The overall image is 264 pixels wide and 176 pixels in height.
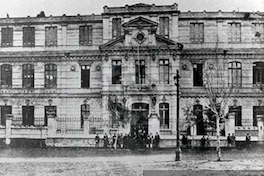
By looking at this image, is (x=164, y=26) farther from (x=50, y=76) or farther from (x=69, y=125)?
(x=69, y=125)

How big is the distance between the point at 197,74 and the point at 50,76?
467 inches

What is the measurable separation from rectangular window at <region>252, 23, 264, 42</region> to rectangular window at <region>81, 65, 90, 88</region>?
13423 millimetres

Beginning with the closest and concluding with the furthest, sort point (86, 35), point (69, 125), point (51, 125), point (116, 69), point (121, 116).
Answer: point (51, 125) → point (121, 116) → point (69, 125) → point (116, 69) → point (86, 35)

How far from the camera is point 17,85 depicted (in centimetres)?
3108

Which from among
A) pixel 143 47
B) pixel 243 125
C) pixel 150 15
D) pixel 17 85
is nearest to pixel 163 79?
pixel 143 47

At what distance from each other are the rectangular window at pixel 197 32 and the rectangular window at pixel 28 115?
14276mm

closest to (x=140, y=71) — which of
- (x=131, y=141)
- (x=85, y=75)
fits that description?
(x=85, y=75)

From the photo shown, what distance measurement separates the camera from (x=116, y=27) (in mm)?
30922

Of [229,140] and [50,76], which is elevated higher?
[50,76]

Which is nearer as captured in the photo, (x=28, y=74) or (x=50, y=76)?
(x=50, y=76)

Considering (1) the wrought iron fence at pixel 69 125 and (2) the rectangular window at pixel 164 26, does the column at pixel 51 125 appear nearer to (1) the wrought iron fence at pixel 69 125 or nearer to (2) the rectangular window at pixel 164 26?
(1) the wrought iron fence at pixel 69 125

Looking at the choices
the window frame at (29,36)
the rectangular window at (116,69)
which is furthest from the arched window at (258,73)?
the window frame at (29,36)

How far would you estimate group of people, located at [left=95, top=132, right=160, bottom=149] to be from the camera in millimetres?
25062

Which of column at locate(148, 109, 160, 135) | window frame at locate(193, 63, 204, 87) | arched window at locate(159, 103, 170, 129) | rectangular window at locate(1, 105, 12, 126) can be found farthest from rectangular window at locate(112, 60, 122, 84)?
rectangular window at locate(1, 105, 12, 126)
